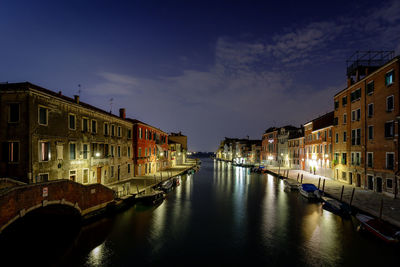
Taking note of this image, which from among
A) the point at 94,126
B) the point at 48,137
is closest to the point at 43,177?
the point at 48,137

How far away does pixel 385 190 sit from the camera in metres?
24.7

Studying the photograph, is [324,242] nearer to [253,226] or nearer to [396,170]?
[253,226]

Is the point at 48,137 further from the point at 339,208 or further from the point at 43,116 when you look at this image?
the point at 339,208

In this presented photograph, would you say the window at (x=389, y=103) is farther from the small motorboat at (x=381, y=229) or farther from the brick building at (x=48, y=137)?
the brick building at (x=48, y=137)

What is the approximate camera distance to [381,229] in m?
15.1

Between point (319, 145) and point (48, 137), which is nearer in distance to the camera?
point (48, 137)

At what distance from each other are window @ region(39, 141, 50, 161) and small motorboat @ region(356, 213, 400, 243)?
82.3ft

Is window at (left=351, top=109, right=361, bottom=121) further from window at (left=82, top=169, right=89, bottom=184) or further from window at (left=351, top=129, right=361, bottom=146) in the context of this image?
window at (left=82, top=169, right=89, bottom=184)

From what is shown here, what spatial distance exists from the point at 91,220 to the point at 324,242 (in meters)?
17.3

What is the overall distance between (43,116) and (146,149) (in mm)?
24390

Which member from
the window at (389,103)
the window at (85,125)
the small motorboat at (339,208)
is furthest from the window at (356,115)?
the window at (85,125)

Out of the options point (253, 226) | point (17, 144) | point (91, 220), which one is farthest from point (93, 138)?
point (253, 226)

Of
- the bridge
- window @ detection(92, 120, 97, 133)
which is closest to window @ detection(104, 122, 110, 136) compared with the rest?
window @ detection(92, 120, 97, 133)

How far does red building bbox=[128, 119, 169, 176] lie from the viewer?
128 feet
